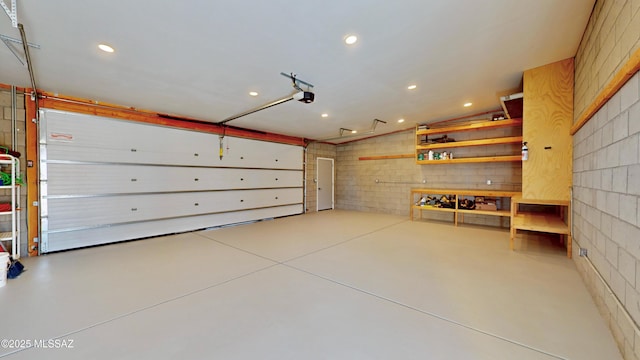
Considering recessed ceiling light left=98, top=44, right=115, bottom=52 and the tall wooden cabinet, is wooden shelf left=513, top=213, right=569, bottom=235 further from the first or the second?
recessed ceiling light left=98, top=44, right=115, bottom=52

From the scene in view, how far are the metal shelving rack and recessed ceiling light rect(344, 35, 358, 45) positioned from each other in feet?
14.6

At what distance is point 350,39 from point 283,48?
715 mm

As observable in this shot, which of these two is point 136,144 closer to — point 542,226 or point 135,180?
point 135,180

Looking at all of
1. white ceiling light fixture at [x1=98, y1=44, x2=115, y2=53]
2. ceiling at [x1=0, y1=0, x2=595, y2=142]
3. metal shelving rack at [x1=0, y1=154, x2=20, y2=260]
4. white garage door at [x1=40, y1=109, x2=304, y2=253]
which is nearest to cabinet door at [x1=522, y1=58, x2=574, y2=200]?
ceiling at [x1=0, y1=0, x2=595, y2=142]

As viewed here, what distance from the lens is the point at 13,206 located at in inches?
126

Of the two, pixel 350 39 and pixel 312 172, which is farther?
pixel 312 172

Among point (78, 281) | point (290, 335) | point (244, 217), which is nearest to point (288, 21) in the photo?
point (290, 335)

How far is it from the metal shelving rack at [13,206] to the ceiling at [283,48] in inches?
44.1

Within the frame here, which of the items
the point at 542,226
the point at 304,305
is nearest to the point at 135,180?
the point at 304,305

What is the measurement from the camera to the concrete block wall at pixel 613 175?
1494 millimetres

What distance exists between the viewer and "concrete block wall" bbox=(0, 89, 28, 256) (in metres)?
3.39

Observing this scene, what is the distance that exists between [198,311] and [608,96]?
3764mm

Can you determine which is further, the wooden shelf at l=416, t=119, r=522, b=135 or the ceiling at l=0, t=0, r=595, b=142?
the wooden shelf at l=416, t=119, r=522, b=135

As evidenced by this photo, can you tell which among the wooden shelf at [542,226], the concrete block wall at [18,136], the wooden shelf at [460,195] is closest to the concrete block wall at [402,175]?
the wooden shelf at [460,195]
